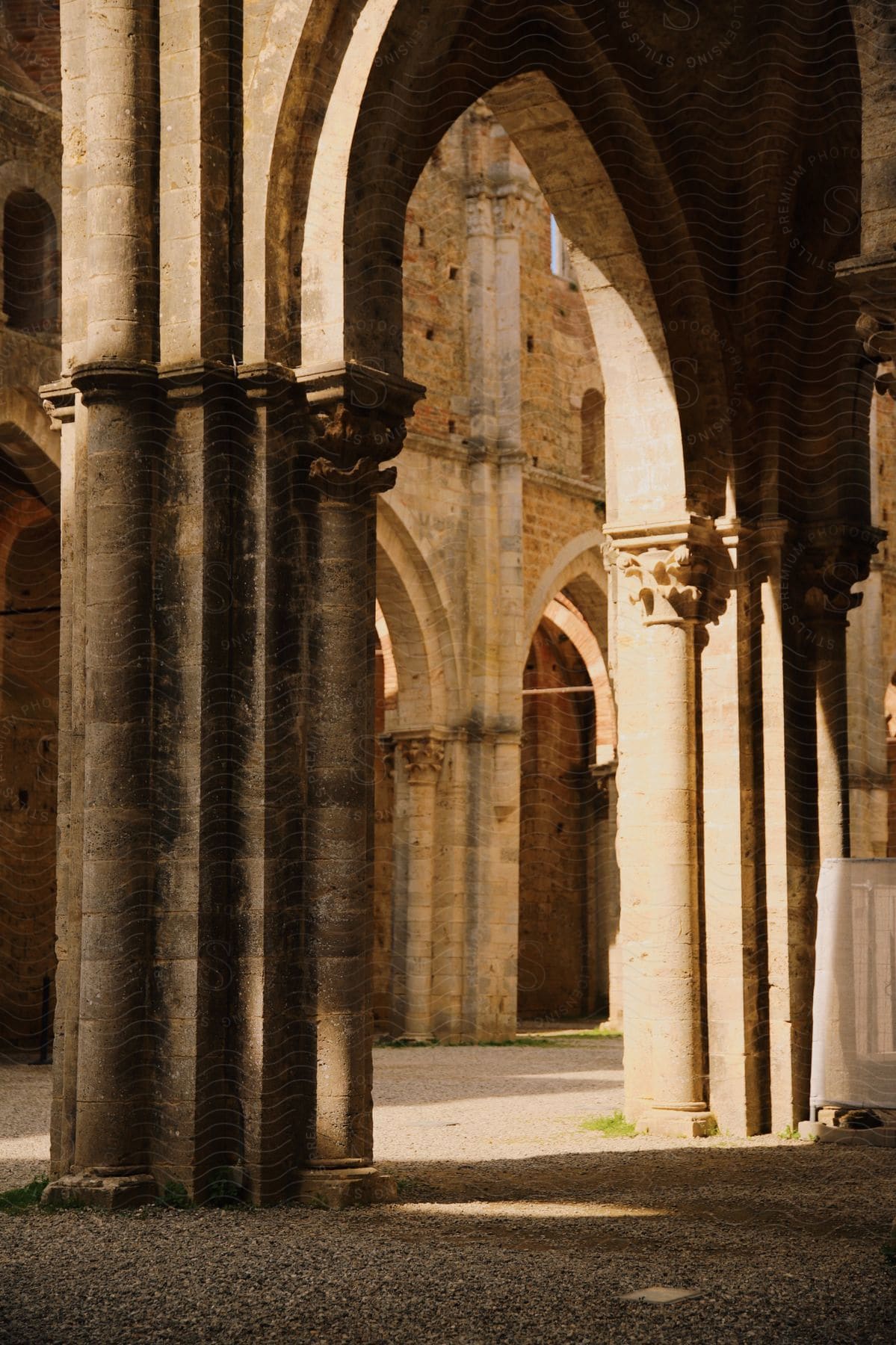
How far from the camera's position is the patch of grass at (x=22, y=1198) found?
21.5ft

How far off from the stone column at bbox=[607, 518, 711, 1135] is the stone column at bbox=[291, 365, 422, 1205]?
99.5 inches

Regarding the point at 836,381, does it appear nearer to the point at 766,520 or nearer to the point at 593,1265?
the point at 766,520

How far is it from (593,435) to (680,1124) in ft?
49.5

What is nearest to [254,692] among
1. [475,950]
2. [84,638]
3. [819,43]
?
[84,638]

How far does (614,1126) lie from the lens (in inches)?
376

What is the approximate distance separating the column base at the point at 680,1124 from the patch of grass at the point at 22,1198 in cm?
326

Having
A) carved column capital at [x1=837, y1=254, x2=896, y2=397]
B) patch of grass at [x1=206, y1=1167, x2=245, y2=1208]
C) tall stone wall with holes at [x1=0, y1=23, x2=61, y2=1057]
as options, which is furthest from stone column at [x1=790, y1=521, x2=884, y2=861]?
tall stone wall with holes at [x1=0, y1=23, x2=61, y2=1057]

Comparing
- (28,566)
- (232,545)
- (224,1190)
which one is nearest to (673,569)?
(232,545)

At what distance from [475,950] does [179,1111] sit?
12921mm

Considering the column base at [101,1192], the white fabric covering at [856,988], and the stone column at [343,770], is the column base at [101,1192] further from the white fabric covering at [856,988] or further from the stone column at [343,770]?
the white fabric covering at [856,988]

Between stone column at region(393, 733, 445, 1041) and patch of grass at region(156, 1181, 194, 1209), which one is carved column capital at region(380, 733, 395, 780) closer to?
stone column at region(393, 733, 445, 1041)

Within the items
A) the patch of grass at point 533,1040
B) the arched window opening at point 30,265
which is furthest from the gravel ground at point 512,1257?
the patch of grass at point 533,1040

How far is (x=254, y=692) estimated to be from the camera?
6730 millimetres

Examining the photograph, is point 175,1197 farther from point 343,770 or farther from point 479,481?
point 479,481
